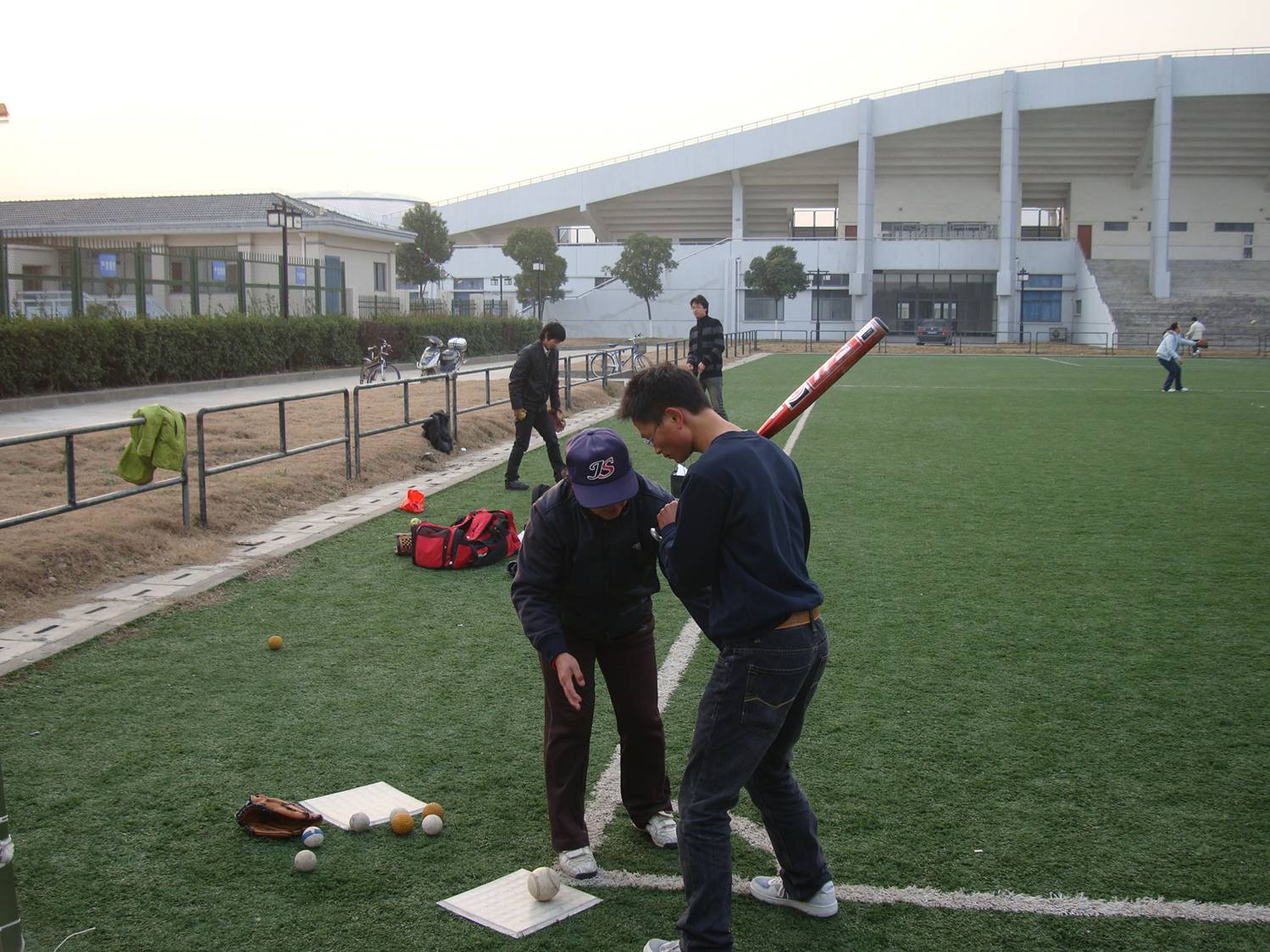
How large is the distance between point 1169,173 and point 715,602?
6981 cm

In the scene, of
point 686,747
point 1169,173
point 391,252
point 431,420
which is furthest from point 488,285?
point 686,747

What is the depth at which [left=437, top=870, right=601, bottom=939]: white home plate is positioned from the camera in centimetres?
369

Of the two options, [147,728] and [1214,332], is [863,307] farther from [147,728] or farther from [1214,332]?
[147,728]

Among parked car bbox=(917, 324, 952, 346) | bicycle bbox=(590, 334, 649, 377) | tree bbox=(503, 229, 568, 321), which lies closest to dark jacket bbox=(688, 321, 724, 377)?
bicycle bbox=(590, 334, 649, 377)

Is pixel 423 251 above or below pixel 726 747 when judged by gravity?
above

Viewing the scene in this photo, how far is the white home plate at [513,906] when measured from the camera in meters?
3.69

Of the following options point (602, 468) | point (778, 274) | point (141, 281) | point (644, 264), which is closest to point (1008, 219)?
point (778, 274)

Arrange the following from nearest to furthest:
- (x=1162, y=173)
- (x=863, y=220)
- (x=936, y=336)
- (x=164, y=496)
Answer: (x=164, y=496) < (x=1162, y=173) < (x=936, y=336) < (x=863, y=220)

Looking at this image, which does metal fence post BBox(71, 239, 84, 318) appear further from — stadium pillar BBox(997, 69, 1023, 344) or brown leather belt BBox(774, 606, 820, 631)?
stadium pillar BBox(997, 69, 1023, 344)

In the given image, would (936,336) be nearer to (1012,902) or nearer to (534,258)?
(534,258)

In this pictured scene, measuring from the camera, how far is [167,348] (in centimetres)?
2298

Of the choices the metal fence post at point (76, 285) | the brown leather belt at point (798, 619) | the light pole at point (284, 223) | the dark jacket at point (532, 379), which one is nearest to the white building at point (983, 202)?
the light pole at point (284, 223)

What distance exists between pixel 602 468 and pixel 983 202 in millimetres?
73396

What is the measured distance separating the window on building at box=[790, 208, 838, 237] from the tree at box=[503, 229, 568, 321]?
16.8 m
